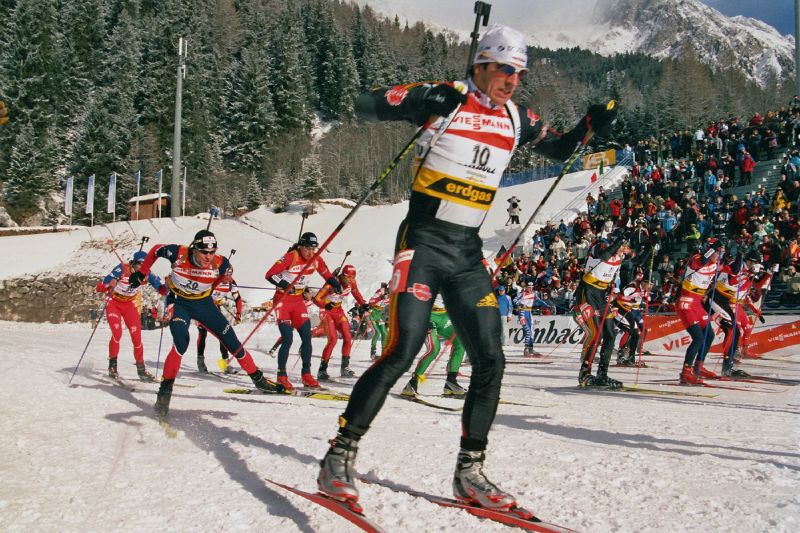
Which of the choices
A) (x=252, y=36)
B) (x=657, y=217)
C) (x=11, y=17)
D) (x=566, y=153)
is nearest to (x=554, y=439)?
(x=566, y=153)

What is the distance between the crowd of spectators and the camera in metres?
18.2

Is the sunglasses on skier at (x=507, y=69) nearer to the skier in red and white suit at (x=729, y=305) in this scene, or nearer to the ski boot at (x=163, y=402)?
the ski boot at (x=163, y=402)

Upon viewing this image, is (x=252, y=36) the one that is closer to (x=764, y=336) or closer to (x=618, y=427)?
(x=764, y=336)

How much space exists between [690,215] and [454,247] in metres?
19.8

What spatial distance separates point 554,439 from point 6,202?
65912mm

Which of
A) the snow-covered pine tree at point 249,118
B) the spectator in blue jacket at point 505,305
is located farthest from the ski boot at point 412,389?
the snow-covered pine tree at point 249,118

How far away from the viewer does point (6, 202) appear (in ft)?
196

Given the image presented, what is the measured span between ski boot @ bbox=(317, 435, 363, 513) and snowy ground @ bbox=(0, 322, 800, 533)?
15 centimetres

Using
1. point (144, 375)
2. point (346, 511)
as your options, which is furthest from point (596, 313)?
point (346, 511)

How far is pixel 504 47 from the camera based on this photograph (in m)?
3.55

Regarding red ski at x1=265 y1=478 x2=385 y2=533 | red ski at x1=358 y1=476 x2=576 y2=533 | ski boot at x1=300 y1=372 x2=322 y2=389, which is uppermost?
red ski at x1=358 y1=476 x2=576 y2=533

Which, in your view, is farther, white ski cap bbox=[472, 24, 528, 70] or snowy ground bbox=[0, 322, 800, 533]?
white ski cap bbox=[472, 24, 528, 70]

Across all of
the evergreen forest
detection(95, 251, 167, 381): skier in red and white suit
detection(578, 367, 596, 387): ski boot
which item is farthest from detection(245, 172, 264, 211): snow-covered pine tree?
detection(578, 367, 596, 387): ski boot

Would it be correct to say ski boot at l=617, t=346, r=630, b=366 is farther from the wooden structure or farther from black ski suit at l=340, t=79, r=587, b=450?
the wooden structure
